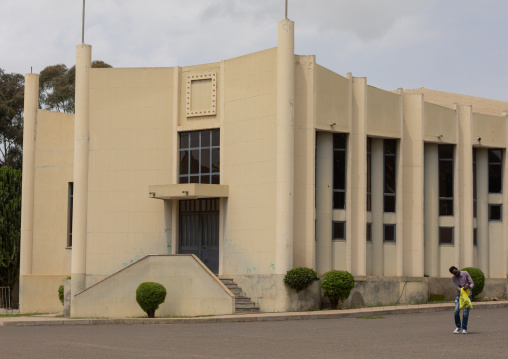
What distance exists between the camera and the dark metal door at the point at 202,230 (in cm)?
3403

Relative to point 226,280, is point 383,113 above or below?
above

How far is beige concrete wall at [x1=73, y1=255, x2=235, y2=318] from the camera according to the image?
29500mm

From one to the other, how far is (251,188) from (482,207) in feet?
39.4

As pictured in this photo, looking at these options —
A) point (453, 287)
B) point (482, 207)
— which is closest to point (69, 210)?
point (453, 287)

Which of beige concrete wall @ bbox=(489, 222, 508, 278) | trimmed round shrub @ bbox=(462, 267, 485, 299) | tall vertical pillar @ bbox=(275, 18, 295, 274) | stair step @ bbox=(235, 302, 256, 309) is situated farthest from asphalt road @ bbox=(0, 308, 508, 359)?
beige concrete wall @ bbox=(489, 222, 508, 278)

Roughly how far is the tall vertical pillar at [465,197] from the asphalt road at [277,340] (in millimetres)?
10599

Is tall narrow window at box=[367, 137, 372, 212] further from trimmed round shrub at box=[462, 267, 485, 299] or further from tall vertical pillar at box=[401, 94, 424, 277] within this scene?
trimmed round shrub at box=[462, 267, 485, 299]

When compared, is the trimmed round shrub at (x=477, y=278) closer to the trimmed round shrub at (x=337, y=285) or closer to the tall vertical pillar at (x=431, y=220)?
the tall vertical pillar at (x=431, y=220)

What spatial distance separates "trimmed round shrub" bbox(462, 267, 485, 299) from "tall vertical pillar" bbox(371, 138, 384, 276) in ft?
12.0

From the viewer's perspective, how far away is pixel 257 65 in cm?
3253

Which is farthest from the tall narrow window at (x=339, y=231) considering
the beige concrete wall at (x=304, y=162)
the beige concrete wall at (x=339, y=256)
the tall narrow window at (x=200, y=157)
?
the tall narrow window at (x=200, y=157)

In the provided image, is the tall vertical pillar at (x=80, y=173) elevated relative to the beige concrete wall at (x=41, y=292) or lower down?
elevated

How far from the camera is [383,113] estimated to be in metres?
34.9

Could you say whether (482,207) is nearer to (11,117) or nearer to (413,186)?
(413,186)
